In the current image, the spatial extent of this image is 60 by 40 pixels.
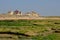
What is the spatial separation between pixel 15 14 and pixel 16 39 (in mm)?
57450

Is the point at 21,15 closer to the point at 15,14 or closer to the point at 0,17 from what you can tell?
the point at 15,14

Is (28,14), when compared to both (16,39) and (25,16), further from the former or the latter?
(16,39)

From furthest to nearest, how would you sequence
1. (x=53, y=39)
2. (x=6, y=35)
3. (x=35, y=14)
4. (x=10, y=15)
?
(x=35, y=14) < (x=10, y=15) < (x=6, y=35) < (x=53, y=39)

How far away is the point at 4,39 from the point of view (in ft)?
90.3

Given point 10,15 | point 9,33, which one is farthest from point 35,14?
point 9,33

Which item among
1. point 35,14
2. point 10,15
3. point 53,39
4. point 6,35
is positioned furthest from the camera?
point 35,14

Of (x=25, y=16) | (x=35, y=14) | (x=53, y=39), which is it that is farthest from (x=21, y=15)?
(x=53, y=39)

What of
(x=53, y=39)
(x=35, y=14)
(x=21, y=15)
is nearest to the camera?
(x=53, y=39)

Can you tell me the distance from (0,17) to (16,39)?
1851 inches

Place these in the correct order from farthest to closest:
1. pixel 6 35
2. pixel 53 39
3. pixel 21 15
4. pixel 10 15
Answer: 1. pixel 21 15
2. pixel 10 15
3. pixel 6 35
4. pixel 53 39

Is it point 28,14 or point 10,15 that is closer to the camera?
point 10,15

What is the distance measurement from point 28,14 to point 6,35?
5695cm

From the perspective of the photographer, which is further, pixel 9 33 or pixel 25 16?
pixel 25 16

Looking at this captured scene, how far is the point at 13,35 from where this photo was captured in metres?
31.0
